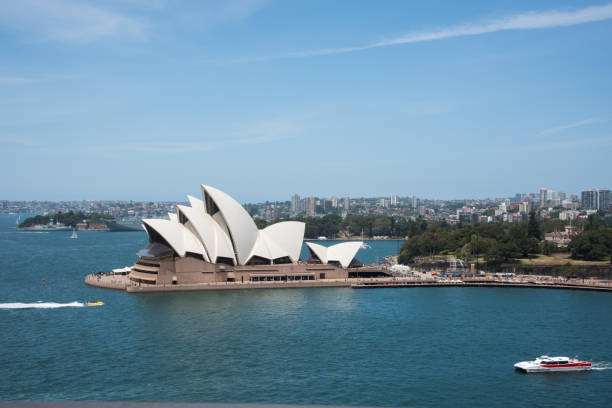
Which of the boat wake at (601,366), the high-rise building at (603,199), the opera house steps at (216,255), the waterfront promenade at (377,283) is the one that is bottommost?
the boat wake at (601,366)

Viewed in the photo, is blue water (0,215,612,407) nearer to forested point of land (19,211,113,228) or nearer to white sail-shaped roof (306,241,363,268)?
white sail-shaped roof (306,241,363,268)

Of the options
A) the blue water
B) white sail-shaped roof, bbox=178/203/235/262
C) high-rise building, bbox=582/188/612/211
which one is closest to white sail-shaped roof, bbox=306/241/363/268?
the blue water

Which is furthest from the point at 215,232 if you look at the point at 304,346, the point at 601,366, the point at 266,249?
the point at 601,366

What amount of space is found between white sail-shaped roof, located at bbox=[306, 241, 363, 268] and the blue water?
517cm

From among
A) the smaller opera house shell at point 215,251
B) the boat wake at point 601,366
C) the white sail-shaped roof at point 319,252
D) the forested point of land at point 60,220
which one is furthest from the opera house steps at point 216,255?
the forested point of land at point 60,220

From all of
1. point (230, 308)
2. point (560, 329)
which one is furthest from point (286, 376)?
point (560, 329)

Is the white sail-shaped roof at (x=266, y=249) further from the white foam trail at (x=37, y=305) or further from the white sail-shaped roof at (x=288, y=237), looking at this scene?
the white foam trail at (x=37, y=305)

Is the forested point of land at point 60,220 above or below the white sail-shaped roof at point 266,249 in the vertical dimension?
above

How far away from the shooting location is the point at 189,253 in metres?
40.9

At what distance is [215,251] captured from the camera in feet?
134

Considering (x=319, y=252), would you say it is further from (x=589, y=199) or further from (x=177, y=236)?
(x=589, y=199)

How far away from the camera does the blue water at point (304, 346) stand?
1988 cm

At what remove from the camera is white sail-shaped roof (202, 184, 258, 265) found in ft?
134

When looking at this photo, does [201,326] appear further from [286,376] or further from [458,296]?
[458,296]
